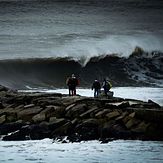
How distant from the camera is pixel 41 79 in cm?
3825

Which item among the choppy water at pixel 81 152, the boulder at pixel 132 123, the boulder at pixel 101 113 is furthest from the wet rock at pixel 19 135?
the boulder at pixel 132 123

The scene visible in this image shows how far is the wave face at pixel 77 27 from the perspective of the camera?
164 feet

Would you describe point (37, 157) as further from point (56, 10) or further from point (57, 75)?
point (56, 10)

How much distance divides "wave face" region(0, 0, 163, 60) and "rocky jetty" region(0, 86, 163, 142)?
90.4 ft

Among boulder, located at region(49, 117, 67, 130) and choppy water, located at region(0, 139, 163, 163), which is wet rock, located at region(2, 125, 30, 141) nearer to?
choppy water, located at region(0, 139, 163, 163)

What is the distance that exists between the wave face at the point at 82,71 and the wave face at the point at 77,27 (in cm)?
220

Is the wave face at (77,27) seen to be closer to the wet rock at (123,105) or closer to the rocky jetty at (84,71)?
the rocky jetty at (84,71)

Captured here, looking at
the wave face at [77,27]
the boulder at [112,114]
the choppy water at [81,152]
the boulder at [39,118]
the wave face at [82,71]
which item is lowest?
the choppy water at [81,152]

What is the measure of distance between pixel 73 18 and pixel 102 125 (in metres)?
55.8

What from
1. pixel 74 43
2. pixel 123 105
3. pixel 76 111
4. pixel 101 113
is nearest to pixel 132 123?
pixel 101 113

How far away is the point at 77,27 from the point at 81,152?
4991cm

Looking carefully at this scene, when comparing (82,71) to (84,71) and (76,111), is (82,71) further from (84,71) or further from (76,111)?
(76,111)

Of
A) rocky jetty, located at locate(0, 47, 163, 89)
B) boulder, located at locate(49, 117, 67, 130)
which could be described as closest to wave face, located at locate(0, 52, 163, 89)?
rocky jetty, located at locate(0, 47, 163, 89)

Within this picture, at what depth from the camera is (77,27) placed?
63.7 metres
